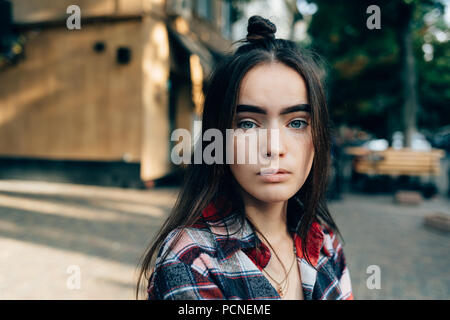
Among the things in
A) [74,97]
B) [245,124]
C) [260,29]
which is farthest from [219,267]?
[74,97]

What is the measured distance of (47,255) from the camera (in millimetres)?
4102

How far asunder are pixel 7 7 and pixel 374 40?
1210 cm

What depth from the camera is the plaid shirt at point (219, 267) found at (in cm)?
94

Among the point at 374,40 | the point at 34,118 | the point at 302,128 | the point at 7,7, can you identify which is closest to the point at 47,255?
the point at 302,128

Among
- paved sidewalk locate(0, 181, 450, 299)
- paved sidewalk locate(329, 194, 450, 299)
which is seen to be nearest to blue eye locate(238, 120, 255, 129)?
paved sidewalk locate(0, 181, 450, 299)

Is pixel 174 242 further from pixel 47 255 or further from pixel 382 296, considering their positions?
pixel 47 255

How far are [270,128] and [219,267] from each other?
0.43 m

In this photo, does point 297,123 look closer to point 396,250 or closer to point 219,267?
point 219,267

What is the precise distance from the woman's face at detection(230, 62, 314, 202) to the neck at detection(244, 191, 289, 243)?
88 millimetres

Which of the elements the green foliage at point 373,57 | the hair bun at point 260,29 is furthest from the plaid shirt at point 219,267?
the green foliage at point 373,57

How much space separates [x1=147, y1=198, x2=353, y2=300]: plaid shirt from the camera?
37.2 inches

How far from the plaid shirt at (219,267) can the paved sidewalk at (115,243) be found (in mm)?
2414

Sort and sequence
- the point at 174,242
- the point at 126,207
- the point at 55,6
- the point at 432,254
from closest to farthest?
the point at 174,242 < the point at 432,254 < the point at 126,207 < the point at 55,6

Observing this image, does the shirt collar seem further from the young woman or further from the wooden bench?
the wooden bench
